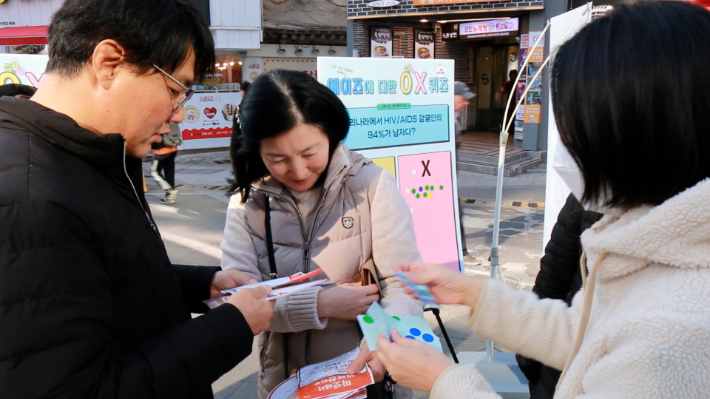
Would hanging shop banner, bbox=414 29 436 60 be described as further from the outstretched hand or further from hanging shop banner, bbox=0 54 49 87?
the outstretched hand

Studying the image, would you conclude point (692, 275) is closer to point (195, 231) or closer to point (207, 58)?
point (207, 58)

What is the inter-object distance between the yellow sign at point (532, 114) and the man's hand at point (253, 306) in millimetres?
10737

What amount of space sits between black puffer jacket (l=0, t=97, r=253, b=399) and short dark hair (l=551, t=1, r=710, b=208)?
868 millimetres

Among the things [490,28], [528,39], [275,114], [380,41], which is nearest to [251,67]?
[380,41]

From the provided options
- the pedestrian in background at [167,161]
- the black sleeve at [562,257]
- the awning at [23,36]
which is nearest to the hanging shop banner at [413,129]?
the black sleeve at [562,257]

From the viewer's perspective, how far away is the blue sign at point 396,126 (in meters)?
3.67

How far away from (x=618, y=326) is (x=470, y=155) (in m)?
11.0

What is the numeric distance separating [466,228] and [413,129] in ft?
10.4

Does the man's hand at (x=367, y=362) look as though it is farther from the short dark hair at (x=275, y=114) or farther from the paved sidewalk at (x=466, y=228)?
the paved sidewalk at (x=466, y=228)

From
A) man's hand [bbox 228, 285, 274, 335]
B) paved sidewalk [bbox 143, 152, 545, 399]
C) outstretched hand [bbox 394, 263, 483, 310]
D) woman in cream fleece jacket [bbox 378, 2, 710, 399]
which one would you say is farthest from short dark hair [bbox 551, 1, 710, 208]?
paved sidewalk [bbox 143, 152, 545, 399]

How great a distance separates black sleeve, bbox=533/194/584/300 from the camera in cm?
187

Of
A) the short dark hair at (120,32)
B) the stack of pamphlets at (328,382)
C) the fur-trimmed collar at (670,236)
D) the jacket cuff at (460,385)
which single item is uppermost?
the short dark hair at (120,32)

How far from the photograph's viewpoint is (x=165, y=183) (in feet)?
26.5

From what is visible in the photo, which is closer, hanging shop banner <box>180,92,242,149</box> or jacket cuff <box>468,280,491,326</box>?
jacket cuff <box>468,280,491,326</box>
